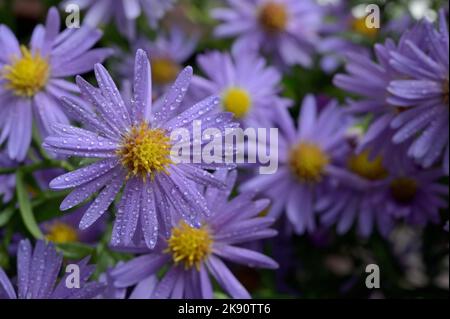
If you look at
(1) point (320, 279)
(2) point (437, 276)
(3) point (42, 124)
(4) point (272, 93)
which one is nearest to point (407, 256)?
(2) point (437, 276)

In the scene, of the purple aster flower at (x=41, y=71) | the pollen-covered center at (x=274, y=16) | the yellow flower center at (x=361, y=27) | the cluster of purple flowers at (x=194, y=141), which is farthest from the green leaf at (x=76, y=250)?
the yellow flower center at (x=361, y=27)

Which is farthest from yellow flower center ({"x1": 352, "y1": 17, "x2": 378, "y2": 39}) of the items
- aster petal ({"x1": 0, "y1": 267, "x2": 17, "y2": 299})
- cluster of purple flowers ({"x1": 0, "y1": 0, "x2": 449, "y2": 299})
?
aster petal ({"x1": 0, "y1": 267, "x2": 17, "y2": 299})

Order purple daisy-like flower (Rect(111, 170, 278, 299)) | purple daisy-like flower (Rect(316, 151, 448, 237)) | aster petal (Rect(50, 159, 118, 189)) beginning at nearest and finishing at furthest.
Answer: aster petal (Rect(50, 159, 118, 189))
purple daisy-like flower (Rect(111, 170, 278, 299))
purple daisy-like flower (Rect(316, 151, 448, 237))

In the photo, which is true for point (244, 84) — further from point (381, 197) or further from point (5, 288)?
point (5, 288)

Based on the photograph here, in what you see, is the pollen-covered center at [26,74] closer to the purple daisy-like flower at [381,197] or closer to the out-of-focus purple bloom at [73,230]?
the out-of-focus purple bloom at [73,230]

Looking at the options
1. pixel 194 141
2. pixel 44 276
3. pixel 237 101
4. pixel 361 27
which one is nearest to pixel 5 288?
pixel 44 276

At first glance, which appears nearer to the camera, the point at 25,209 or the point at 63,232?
the point at 25,209

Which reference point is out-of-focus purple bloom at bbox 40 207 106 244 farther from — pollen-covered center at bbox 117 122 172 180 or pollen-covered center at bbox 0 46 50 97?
pollen-covered center at bbox 117 122 172 180
